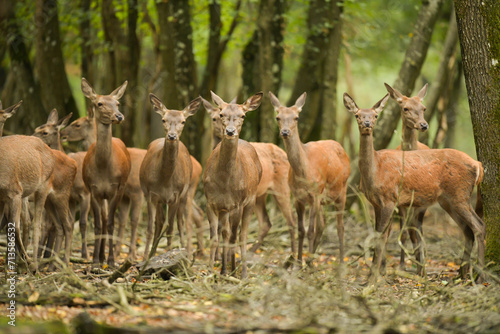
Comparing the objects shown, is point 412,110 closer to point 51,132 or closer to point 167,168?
point 167,168

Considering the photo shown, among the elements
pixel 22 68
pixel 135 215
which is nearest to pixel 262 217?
pixel 135 215

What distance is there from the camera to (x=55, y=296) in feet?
22.6

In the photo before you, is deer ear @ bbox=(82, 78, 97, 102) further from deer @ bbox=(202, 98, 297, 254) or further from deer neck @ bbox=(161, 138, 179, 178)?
deer @ bbox=(202, 98, 297, 254)

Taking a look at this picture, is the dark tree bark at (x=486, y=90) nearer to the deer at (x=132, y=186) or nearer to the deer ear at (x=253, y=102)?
the deer ear at (x=253, y=102)

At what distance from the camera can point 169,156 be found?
993cm

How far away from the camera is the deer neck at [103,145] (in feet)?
33.5

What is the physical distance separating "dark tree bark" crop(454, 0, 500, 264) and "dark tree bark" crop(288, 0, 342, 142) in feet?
18.2

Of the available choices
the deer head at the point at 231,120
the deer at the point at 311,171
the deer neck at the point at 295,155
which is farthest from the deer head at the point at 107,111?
the deer neck at the point at 295,155

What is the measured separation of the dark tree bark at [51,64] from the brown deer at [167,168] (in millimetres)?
4099

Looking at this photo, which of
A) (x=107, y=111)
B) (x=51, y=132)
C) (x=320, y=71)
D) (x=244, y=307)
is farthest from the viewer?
(x=320, y=71)

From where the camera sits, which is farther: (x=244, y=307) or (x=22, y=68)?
(x=22, y=68)

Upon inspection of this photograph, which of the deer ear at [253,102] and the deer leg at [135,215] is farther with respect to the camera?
the deer leg at [135,215]

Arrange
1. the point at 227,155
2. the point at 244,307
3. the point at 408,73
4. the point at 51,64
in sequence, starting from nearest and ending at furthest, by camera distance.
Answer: the point at 244,307, the point at 227,155, the point at 408,73, the point at 51,64

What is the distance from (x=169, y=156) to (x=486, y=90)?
4.43m
